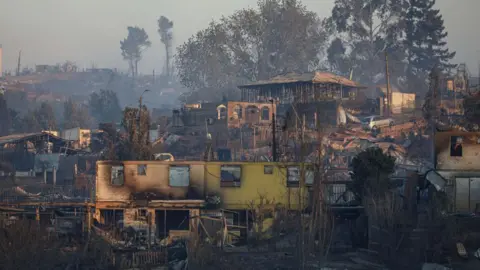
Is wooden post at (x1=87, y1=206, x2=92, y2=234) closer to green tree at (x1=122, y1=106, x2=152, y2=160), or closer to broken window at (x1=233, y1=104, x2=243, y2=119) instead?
green tree at (x1=122, y1=106, x2=152, y2=160)

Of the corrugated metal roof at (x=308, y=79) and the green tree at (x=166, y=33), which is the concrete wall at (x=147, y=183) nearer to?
the corrugated metal roof at (x=308, y=79)

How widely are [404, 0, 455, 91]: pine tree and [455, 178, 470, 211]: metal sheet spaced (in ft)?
101

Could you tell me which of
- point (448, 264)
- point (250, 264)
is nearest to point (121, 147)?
point (250, 264)

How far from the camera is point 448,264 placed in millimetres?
15367

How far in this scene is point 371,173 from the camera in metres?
18.8

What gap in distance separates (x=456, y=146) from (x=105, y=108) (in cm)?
4352

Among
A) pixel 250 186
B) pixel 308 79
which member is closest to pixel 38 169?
pixel 250 186

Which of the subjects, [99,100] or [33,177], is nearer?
[33,177]

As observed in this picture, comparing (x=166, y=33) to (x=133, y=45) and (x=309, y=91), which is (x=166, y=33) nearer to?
(x=133, y=45)

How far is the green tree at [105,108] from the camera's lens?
5897cm

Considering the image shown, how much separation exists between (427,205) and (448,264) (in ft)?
11.1

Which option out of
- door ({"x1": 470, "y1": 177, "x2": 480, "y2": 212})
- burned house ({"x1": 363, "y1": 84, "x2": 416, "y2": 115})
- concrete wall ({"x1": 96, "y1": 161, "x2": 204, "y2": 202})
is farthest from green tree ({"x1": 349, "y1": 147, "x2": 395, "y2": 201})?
burned house ({"x1": 363, "y1": 84, "x2": 416, "y2": 115})

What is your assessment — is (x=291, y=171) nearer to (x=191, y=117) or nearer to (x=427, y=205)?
(x=427, y=205)

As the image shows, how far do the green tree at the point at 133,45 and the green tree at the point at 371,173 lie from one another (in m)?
73.6
